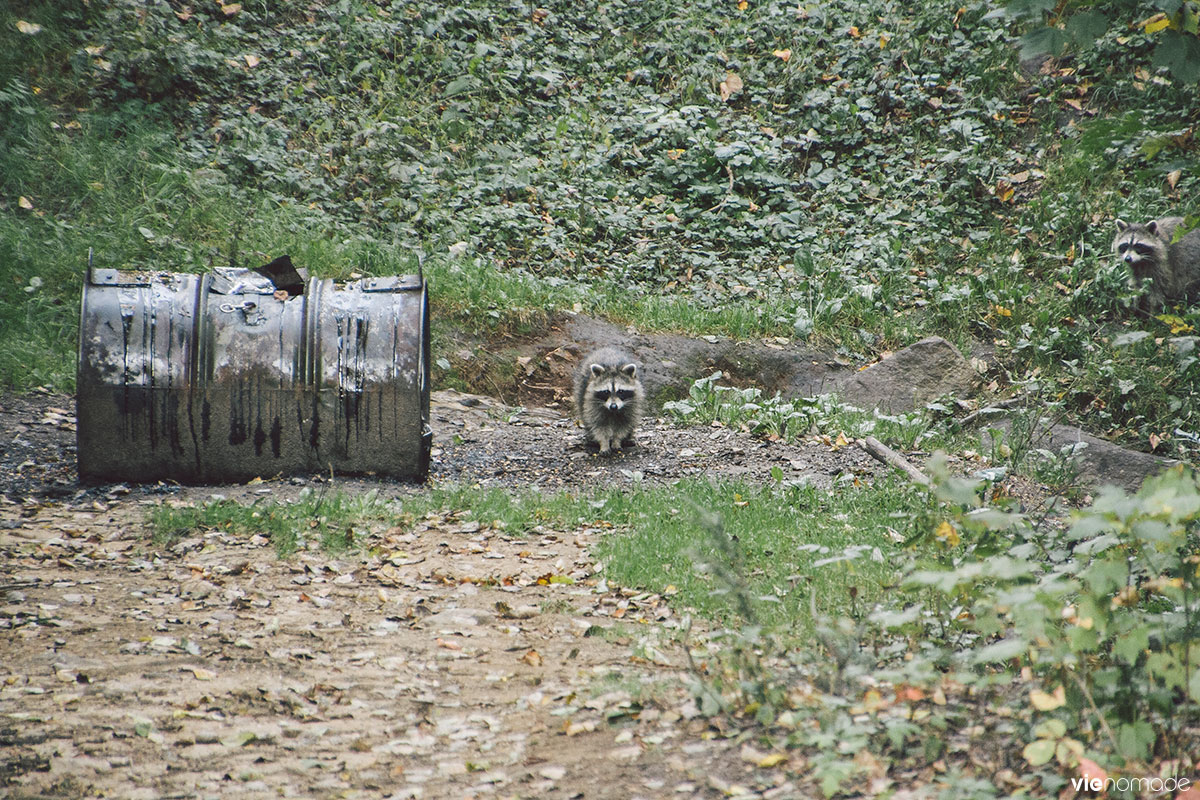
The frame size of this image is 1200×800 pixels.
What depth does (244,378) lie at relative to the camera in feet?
19.6

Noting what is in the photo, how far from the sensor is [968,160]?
1181cm

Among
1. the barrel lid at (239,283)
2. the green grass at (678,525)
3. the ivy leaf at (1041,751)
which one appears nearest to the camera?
the ivy leaf at (1041,751)

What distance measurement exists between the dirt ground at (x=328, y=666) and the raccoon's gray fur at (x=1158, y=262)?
16.7 ft

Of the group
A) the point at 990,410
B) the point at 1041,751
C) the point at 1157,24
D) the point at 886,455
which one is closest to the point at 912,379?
the point at 990,410

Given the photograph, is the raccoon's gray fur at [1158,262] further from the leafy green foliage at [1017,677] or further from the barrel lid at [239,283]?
the barrel lid at [239,283]

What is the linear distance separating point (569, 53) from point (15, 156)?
725cm

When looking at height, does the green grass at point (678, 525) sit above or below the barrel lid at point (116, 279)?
below

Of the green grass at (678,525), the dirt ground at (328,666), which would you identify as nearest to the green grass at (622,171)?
the green grass at (678,525)

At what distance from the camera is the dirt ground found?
290 centimetres

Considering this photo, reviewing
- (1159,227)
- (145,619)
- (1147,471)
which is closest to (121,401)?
(145,619)

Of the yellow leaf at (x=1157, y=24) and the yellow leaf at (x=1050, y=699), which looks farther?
the yellow leaf at (x=1157, y=24)

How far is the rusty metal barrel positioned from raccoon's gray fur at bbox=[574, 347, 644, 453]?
1437mm

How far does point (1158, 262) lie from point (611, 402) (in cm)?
617

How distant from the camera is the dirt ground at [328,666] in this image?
9.51 feet
